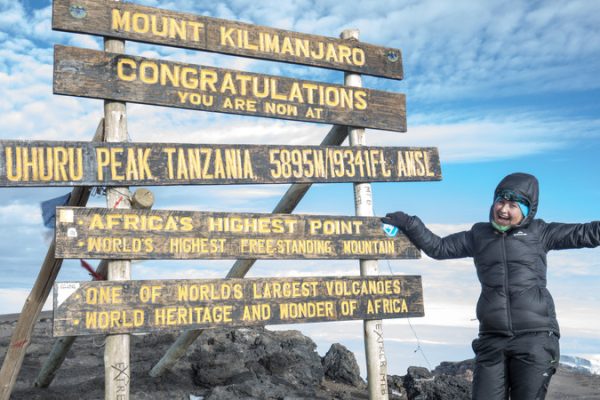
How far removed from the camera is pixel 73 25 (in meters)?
6.05

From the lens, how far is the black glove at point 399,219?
6.61 m

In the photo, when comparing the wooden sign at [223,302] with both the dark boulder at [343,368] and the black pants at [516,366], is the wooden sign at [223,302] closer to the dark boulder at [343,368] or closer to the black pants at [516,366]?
the black pants at [516,366]

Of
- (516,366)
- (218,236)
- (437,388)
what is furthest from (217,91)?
(437,388)

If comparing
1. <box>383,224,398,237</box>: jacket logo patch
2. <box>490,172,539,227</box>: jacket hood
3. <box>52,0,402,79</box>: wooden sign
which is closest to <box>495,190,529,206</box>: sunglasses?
<box>490,172,539,227</box>: jacket hood

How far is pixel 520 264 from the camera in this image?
16.6 ft

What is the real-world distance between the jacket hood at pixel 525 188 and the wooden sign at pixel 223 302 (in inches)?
83.4

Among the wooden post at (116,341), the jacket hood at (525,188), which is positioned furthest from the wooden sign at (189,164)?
the jacket hood at (525,188)

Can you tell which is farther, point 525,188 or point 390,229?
point 390,229

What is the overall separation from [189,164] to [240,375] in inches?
152

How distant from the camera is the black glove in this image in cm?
661

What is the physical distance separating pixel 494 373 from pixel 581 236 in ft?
4.76

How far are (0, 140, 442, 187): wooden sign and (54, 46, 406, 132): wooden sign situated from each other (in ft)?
1.47

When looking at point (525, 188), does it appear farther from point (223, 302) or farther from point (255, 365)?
point (255, 365)

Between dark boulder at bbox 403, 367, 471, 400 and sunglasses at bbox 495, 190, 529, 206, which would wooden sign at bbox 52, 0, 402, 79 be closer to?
sunglasses at bbox 495, 190, 529, 206
